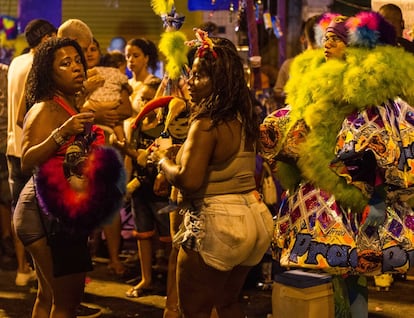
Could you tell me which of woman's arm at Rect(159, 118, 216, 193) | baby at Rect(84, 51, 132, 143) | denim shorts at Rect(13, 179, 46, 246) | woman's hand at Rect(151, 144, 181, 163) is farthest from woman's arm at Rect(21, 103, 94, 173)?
baby at Rect(84, 51, 132, 143)

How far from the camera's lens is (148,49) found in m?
7.47

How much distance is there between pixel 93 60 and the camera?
6824 mm

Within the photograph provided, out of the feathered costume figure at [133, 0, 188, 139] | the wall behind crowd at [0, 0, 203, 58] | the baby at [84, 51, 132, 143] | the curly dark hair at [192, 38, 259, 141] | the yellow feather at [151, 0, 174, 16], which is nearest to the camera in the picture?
the curly dark hair at [192, 38, 259, 141]

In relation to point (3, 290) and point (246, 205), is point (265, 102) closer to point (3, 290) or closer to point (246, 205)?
point (3, 290)

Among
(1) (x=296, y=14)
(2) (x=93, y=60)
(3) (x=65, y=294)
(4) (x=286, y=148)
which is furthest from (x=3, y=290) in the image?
(1) (x=296, y=14)

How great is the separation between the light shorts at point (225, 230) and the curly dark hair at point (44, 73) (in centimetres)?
101

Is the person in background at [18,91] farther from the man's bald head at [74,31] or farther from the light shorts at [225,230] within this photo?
the light shorts at [225,230]

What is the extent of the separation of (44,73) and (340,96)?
1.59 meters

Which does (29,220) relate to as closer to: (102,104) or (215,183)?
(215,183)

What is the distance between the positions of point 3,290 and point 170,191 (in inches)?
82.3

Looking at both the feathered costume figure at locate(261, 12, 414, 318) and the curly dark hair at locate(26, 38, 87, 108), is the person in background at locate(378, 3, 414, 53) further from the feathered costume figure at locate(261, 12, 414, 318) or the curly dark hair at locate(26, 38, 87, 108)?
the curly dark hair at locate(26, 38, 87, 108)

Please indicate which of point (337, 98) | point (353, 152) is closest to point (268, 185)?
point (337, 98)

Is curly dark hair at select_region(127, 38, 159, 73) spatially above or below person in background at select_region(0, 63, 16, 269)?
above

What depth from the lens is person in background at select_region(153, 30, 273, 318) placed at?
398 centimetres
